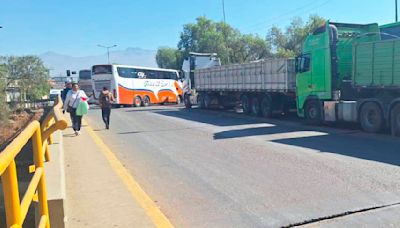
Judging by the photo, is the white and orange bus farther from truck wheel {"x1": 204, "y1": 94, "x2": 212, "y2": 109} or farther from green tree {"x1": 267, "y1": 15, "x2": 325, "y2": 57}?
green tree {"x1": 267, "y1": 15, "x2": 325, "y2": 57}

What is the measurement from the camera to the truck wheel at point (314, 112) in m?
15.4

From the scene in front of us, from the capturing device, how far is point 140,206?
573cm

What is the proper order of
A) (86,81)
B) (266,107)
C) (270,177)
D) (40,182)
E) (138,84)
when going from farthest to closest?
1. (86,81)
2. (138,84)
3. (266,107)
4. (270,177)
5. (40,182)

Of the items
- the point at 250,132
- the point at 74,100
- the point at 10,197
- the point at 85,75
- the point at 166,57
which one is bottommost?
the point at 250,132

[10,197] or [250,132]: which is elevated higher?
[10,197]

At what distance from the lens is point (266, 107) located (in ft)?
62.4

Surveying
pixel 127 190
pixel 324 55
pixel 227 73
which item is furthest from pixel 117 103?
pixel 127 190

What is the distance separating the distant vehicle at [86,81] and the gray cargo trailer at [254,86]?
56.9 ft

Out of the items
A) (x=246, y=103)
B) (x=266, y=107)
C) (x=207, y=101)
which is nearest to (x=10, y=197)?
(x=266, y=107)

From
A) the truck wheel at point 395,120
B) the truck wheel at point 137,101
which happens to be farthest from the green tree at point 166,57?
the truck wheel at point 395,120

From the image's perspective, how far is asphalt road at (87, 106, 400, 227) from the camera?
17.0ft

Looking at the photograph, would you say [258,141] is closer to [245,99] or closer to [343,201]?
[343,201]

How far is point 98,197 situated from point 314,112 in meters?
11.1

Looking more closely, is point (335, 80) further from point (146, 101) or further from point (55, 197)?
point (146, 101)
